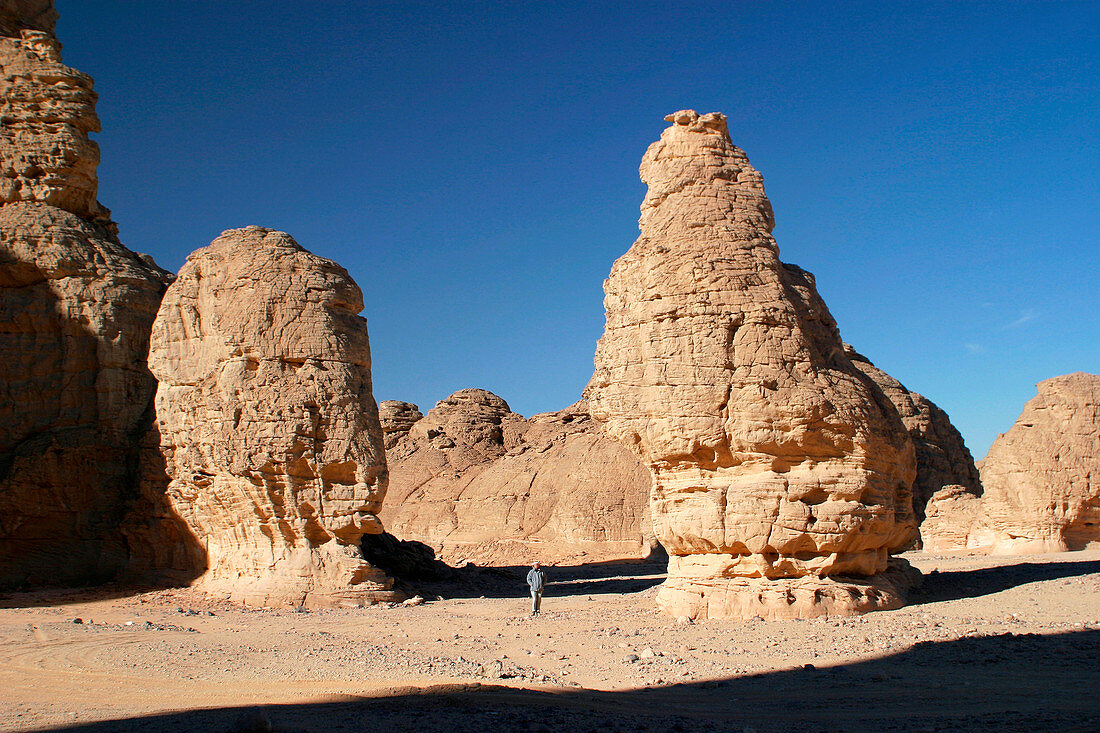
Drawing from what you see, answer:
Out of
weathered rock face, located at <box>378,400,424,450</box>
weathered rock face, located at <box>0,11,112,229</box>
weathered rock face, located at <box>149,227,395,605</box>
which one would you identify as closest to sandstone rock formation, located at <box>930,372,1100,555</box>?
weathered rock face, located at <box>149,227,395,605</box>

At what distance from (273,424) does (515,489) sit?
607 inches

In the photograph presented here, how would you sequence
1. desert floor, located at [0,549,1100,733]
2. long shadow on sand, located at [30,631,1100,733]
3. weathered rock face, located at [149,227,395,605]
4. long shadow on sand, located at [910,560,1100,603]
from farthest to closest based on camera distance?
weathered rock face, located at [149,227,395,605], long shadow on sand, located at [910,560,1100,603], desert floor, located at [0,549,1100,733], long shadow on sand, located at [30,631,1100,733]

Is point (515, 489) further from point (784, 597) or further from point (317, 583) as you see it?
point (784, 597)

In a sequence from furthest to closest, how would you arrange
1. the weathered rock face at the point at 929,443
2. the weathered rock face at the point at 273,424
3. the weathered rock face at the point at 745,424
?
the weathered rock face at the point at 929,443
the weathered rock face at the point at 273,424
the weathered rock face at the point at 745,424

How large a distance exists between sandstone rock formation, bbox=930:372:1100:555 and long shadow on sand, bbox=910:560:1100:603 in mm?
2539

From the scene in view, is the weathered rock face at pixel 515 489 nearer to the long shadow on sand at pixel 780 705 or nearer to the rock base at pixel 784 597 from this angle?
the rock base at pixel 784 597

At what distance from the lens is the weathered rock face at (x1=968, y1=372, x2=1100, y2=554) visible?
598 inches

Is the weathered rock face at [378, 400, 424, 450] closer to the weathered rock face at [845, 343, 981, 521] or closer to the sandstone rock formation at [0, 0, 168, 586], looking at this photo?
the sandstone rock formation at [0, 0, 168, 586]

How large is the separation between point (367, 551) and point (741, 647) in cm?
1014

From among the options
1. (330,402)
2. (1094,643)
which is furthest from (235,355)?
(1094,643)

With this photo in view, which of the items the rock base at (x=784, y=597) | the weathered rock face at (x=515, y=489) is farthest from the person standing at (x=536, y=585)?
the weathered rock face at (x=515, y=489)

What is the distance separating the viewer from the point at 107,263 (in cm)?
1708

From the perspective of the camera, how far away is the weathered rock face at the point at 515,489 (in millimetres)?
25531

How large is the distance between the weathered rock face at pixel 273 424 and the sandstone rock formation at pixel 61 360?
8.33 ft
